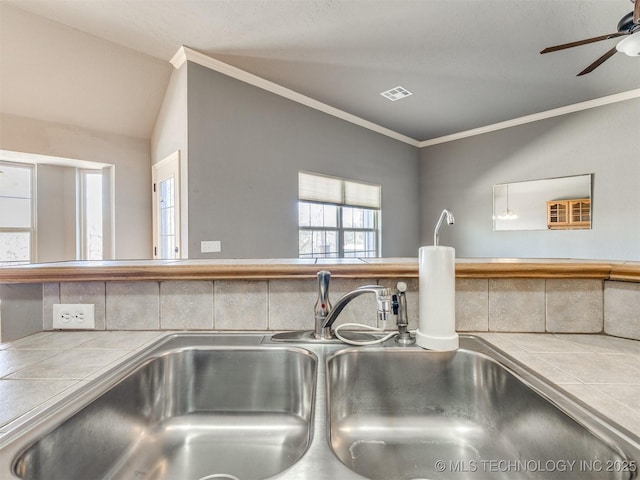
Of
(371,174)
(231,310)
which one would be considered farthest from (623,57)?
(231,310)

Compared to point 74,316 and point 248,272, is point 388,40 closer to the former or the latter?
point 248,272

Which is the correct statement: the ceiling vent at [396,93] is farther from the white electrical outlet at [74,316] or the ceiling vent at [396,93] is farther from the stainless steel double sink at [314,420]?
the white electrical outlet at [74,316]

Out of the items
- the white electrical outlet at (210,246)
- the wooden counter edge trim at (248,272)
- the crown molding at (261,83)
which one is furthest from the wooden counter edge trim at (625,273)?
the crown molding at (261,83)

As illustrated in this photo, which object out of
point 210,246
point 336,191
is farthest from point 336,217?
point 210,246

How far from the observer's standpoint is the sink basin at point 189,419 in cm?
51

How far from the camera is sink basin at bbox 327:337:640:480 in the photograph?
489mm

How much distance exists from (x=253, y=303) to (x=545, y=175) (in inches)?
175

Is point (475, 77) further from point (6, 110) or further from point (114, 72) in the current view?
point (6, 110)

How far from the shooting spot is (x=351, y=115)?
3.89m

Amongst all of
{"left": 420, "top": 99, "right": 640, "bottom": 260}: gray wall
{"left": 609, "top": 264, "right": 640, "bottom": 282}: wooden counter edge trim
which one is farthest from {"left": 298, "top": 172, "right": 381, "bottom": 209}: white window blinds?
{"left": 609, "top": 264, "right": 640, "bottom": 282}: wooden counter edge trim

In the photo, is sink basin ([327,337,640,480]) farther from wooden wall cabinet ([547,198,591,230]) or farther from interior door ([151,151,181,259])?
wooden wall cabinet ([547,198,591,230])

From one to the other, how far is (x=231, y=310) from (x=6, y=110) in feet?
11.3

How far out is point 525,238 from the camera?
12.9ft

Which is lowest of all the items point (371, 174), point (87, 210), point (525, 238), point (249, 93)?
point (525, 238)
